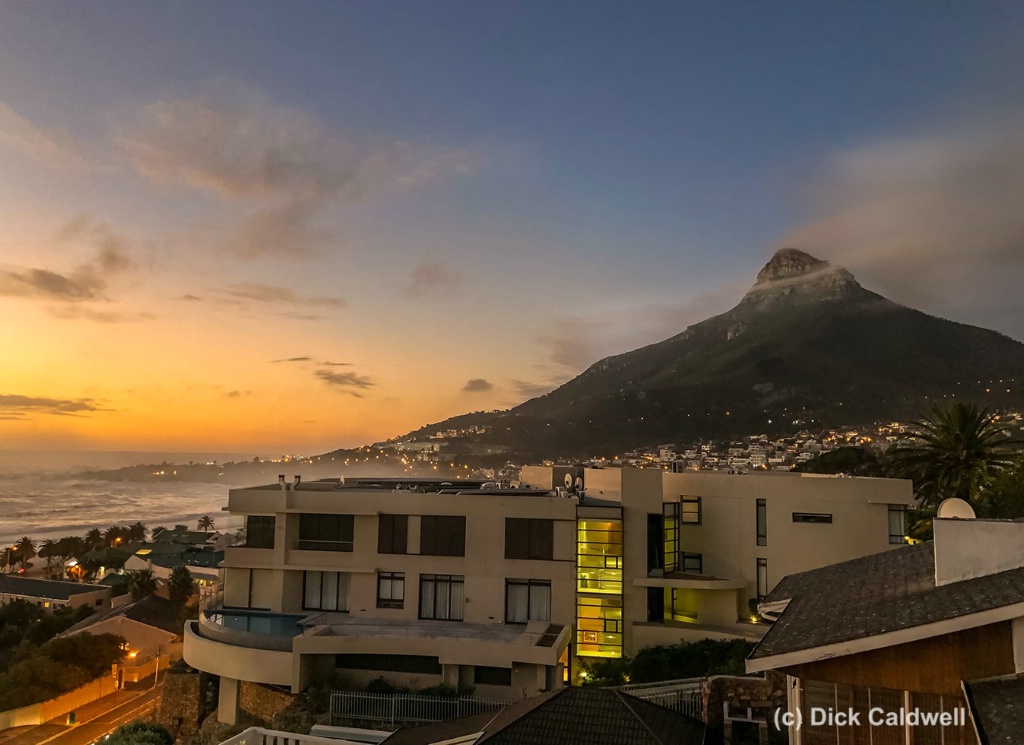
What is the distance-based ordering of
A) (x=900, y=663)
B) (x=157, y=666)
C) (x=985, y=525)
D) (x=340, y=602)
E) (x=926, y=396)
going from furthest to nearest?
1. (x=926, y=396)
2. (x=157, y=666)
3. (x=340, y=602)
4. (x=985, y=525)
5. (x=900, y=663)

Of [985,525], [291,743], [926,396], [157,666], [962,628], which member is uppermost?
[926,396]

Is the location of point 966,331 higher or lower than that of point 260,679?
higher

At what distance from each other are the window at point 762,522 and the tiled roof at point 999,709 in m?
22.4

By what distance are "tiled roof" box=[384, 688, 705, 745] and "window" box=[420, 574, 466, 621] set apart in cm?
1393

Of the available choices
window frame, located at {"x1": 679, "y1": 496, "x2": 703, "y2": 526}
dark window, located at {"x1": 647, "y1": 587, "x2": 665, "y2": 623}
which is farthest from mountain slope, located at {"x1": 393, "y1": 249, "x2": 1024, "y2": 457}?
dark window, located at {"x1": 647, "y1": 587, "x2": 665, "y2": 623}

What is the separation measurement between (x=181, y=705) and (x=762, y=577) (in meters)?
23.1

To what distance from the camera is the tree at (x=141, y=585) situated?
69206 millimetres

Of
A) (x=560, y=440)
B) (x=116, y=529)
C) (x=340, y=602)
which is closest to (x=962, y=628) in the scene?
(x=340, y=602)

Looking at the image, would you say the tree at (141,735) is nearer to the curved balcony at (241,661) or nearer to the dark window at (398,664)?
the curved balcony at (241,661)

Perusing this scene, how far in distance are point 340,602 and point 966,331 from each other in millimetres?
167712

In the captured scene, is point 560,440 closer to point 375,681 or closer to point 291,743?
point 375,681

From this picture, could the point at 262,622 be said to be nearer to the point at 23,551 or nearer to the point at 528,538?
the point at 528,538

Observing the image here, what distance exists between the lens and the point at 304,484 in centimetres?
2964

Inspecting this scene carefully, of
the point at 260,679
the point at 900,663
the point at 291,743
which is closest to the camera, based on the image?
the point at 900,663
